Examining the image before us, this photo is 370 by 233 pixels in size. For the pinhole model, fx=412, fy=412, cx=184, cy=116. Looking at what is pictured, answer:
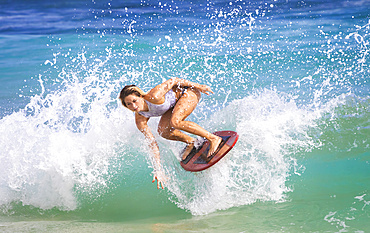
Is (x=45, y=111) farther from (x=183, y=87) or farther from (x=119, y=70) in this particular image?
(x=119, y=70)

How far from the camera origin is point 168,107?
3826 mm

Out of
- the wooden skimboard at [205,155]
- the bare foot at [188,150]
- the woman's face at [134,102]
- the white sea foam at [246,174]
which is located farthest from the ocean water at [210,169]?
the woman's face at [134,102]

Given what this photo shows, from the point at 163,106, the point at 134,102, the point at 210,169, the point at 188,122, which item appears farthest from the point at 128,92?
the point at 210,169

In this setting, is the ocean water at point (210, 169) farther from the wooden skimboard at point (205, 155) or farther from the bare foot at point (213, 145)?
the bare foot at point (213, 145)

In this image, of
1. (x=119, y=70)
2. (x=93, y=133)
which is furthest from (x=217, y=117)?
(x=119, y=70)

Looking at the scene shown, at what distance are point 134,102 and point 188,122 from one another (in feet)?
1.78

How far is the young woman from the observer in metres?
3.61

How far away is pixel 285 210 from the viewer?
3.89 meters

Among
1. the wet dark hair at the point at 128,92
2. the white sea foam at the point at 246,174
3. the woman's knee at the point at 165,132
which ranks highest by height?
the wet dark hair at the point at 128,92

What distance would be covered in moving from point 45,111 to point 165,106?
2070 millimetres

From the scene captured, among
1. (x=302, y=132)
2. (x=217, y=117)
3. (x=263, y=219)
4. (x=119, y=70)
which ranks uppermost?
(x=119, y=70)

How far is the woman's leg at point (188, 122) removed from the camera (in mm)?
3746

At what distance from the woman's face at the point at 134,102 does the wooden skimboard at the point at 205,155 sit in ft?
2.56

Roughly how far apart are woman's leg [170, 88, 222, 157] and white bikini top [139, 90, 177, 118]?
0.20 feet
